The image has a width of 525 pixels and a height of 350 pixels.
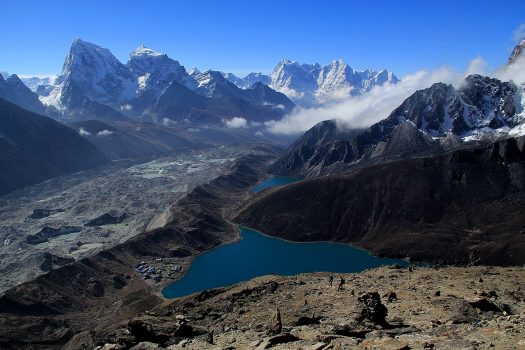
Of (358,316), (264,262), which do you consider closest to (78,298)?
(264,262)

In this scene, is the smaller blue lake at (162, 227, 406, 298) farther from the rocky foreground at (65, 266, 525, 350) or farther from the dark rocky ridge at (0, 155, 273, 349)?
the rocky foreground at (65, 266, 525, 350)

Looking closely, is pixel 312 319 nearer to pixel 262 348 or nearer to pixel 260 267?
pixel 262 348

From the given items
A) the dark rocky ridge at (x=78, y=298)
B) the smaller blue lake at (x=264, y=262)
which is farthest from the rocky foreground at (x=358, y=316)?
the smaller blue lake at (x=264, y=262)

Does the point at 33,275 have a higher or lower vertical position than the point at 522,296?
lower

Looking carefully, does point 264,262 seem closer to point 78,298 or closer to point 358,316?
point 78,298

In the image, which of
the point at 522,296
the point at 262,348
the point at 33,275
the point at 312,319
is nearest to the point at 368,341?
the point at 262,348

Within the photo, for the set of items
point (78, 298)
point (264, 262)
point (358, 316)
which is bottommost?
point (78, 298)
